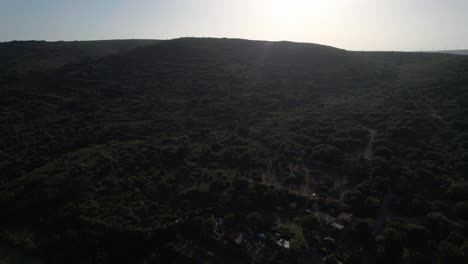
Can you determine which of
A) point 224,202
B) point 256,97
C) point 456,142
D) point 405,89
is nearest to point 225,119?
point 256,97

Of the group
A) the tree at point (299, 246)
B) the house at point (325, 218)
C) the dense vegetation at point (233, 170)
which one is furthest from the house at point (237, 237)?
the house at point (325, 218)

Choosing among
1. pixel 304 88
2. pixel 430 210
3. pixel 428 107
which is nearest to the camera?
pixel 430 210

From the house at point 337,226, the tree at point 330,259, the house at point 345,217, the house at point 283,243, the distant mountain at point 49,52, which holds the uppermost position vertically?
the distant mountain at point 49,52

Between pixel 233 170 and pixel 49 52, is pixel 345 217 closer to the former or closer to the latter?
pixel 233 170

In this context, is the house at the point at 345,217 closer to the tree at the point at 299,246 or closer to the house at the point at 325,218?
the house at the point at 325,218

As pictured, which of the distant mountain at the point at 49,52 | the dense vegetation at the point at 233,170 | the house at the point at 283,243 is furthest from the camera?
the distant mountain at the point at 49,52

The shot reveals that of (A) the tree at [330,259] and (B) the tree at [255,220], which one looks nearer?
(A) the tree at [330,259]

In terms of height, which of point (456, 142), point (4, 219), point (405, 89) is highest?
point (405, 89)

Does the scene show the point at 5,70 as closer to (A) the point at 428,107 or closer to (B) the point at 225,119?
(B) the point at 225,119

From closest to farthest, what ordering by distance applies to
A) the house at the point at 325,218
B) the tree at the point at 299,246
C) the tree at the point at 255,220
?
the tree at the point at 299,246
the tree at the point at 255,220
the house at the point at 325,218
